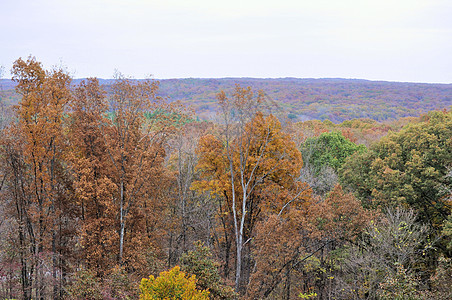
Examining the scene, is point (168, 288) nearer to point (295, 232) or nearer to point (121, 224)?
point (121, 224)

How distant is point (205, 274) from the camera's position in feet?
39.7

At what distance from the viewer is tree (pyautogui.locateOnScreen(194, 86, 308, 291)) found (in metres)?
18.5

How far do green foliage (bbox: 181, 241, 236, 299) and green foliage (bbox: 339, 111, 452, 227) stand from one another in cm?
1028

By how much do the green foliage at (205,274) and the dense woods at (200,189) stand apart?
5 cm

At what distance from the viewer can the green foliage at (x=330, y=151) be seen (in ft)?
93.6

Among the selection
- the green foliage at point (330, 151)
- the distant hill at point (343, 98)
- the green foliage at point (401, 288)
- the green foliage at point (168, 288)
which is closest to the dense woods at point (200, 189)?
the green foliage at point (401, 288)

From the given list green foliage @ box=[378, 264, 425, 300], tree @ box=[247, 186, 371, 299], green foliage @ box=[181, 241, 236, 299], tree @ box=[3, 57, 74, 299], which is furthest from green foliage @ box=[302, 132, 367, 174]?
tree @ box=[3, 57, 74, 299]

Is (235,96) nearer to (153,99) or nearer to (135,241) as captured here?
(153,99)

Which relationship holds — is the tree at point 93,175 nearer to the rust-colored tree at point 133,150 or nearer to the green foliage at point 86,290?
the rust-colored tree at point 133,150

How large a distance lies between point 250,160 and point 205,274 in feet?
27.6

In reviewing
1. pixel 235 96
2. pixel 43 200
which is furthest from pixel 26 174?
pixel 235 96

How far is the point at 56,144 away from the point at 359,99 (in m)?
128

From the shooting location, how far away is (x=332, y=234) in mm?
15312

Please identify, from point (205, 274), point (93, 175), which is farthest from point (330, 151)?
point (93, 175)
